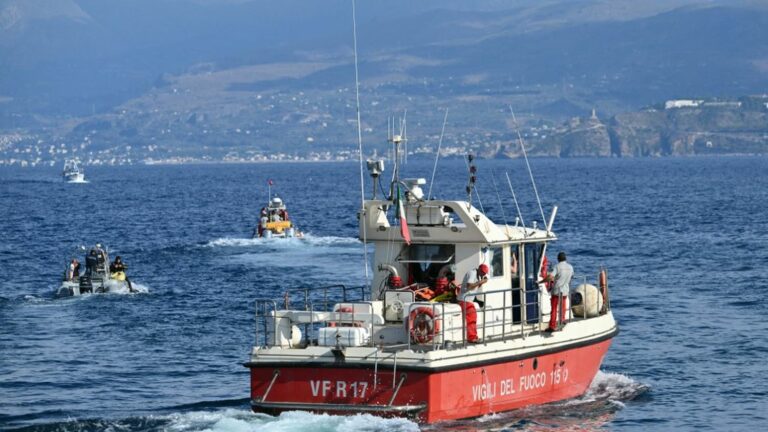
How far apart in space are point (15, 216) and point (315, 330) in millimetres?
74093

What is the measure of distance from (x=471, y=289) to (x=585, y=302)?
3.65 m

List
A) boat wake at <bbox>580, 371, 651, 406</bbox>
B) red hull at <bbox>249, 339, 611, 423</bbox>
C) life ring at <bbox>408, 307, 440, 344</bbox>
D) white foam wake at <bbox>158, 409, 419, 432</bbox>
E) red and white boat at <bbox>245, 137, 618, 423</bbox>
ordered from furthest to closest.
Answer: boat wake at <bbox>580, 371, 651, 406</bbox>
life ring at <bbox>408, 307, 440, 344</bbox>
red and white boat at <bbox>245, 137, 618, 423</bbox>
red hull at <bbox>249, 339, 611, 423</bbox>
white foam wake at <bbox>158, 409, 419, 432</bbox>

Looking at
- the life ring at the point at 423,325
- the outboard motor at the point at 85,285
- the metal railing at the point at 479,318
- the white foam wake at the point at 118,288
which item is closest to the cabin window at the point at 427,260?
the metal railing at the point at 479,318

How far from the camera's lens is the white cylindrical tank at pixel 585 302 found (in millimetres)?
29547

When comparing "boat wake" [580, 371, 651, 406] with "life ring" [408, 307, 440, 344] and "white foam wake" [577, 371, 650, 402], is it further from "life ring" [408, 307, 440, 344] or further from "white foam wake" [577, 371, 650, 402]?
"life ring" [408, 307, 440, 344]

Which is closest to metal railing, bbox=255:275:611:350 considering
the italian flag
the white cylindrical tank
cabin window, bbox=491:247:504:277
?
the white cylindrical tank

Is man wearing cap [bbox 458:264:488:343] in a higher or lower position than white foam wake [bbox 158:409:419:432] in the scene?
higher

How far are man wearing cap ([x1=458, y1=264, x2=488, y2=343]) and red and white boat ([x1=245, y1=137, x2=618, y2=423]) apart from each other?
16 cm

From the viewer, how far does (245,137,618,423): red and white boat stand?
25016 millimetres

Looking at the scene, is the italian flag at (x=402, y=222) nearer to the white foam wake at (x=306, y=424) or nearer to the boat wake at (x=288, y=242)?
the white foam wake at (x=306, y=424)

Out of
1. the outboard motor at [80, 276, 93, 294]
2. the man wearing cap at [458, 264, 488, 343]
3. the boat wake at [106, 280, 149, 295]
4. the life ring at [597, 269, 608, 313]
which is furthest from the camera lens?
the boat wake at [106, 280, 149, 295]

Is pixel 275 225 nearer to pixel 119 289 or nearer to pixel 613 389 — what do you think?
pixel 119 289

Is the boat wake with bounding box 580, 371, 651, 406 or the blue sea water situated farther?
the boat wake with bounding box 580, 371, 651, 406

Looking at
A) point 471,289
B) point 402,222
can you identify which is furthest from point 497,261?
point 402,222
